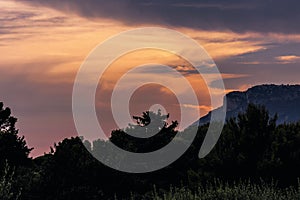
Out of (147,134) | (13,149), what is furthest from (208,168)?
(13,149)

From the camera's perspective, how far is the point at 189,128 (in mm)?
57938

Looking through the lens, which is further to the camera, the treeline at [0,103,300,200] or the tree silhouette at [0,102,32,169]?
the tree silhouette at [0,102,32,169]

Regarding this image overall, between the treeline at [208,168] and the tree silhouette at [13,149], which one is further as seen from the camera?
the tree silhouette at [13,149]

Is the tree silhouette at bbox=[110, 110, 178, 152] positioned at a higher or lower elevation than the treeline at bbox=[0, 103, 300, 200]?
higher

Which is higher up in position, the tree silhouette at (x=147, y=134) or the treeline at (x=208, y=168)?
the tree silhouette at (x=147, y=134)

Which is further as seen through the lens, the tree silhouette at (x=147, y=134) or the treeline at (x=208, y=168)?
the tree silhouette at (x=147, y=134)

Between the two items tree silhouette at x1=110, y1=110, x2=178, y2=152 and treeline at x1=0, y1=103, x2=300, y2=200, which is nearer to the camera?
treeline at x1=0, y1=103, x2=300, y2=200

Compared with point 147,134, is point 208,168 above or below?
below

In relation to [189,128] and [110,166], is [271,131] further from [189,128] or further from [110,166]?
[189,128]

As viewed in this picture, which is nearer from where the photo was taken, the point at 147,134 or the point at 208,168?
the point at 208,168

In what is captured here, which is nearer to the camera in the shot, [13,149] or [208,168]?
[208,168]

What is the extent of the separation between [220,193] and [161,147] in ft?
93.9

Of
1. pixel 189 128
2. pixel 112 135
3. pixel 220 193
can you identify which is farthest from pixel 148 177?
pixel 220 193

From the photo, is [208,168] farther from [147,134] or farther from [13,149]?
[13,149]
